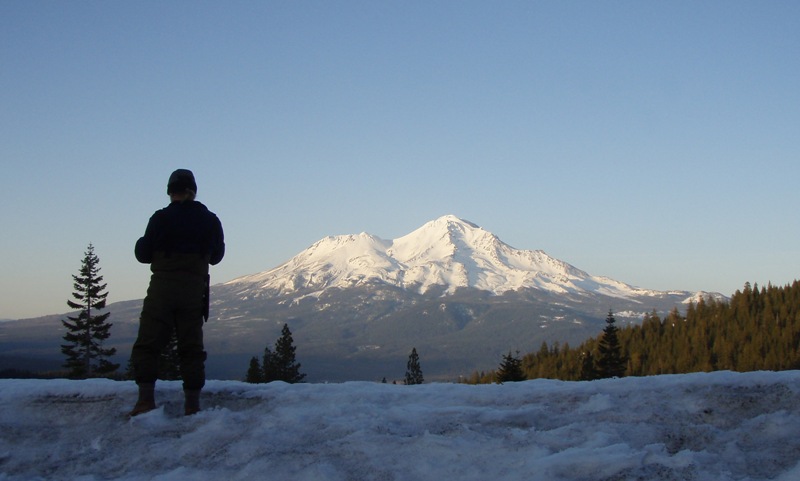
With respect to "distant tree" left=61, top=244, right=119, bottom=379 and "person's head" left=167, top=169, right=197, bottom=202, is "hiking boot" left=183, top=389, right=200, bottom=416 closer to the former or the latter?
"person's head" left=167, top=169, right=197, bottom=202

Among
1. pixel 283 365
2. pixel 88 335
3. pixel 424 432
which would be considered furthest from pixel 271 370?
pixel 424 432

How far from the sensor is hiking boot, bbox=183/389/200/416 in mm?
8852

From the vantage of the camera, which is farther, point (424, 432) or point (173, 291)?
point (173, 291)

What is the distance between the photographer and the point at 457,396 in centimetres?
912

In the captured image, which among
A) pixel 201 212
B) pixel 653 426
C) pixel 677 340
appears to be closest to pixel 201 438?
pixel 201 212

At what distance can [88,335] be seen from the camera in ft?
227

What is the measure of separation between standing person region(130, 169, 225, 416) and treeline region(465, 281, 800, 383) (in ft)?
385

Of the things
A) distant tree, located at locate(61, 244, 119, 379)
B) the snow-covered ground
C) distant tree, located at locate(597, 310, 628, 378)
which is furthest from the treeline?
the snow-covered ground

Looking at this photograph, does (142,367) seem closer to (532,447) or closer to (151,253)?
(151,253)

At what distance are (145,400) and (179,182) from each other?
9.48 feet

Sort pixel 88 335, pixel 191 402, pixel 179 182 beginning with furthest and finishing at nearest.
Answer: pixel 88 335 < pixel 179 182 < pixel 191 402

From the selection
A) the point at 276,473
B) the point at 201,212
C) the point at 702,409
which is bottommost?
the point at 276,473

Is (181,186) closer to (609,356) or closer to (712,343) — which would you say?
(609,356)

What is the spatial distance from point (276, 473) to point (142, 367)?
9.82 feet
